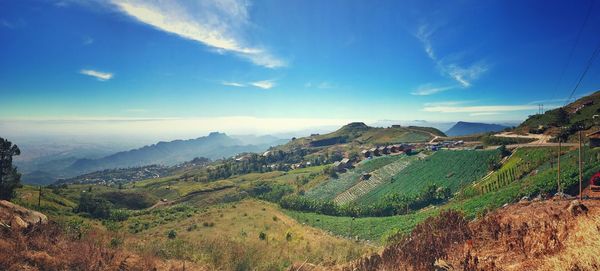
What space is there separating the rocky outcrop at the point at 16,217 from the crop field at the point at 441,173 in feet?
186

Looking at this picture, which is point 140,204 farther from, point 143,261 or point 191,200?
point 143,261

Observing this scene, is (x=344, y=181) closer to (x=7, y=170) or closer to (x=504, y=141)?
(x=504, y=141)

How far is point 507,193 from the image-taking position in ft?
117

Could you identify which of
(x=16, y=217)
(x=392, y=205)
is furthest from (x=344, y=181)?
(x=16, y=217)

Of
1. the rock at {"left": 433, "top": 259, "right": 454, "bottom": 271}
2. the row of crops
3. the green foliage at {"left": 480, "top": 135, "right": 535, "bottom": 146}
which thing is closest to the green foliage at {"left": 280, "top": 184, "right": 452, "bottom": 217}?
the row of crops

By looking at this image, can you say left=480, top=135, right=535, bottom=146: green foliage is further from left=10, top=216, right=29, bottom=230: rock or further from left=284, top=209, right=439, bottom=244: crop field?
left=10, top=216, right=29, bottom=230: rock

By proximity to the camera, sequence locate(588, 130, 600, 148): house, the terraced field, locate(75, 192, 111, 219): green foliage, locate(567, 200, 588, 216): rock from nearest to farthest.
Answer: locate(567, 200, 588, 216): rock → locate(588, 130, 600, 148): house → locate(75, 192, 111, 219): green foliage → the terraced field

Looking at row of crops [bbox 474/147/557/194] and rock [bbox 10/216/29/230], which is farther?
row of crops [bbox 474/147/557/194]

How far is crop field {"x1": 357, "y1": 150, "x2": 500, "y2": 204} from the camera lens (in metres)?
58.7

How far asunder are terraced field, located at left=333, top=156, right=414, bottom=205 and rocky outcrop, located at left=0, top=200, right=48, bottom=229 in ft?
194

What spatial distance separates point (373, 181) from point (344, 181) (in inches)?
404

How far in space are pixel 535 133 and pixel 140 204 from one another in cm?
11344

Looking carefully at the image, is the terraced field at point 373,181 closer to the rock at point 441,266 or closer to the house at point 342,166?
the house at point 342,166

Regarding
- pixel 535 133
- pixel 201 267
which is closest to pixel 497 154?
pixel 535 133
